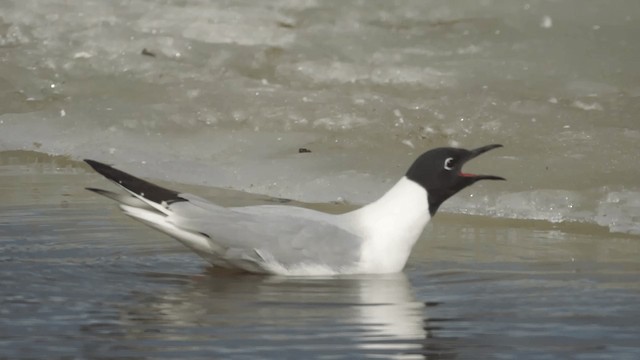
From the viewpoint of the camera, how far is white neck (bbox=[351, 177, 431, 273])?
5.70 m

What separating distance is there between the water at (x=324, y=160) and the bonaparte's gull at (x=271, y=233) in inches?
3.6

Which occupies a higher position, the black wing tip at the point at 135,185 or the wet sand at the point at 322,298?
the black wing tip at the point at 135,185

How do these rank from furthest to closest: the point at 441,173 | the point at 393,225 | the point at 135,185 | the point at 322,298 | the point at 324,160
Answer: the point at 324,160, the point at 441,173, the point at 393,225, the point at 135,185, the point at 322,298

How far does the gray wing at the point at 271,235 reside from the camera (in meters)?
5.59

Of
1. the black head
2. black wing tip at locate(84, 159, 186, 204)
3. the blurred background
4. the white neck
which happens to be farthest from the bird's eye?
black wing tip at locate(84, 159, 186, 204)

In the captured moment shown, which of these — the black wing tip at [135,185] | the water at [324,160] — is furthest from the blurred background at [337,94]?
the black wing tip at [135,185]

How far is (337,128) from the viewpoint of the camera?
800cm

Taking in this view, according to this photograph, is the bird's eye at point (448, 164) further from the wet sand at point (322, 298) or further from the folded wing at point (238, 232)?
the folded wing at point (238, 232)

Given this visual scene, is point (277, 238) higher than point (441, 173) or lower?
lower

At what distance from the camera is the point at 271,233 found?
562 centimetres

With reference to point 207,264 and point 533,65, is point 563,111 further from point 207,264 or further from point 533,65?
point 207,264

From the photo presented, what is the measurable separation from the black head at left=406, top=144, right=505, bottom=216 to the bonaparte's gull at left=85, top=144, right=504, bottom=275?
0.18 meters

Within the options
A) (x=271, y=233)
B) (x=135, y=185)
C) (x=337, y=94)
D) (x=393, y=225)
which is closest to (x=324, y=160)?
(x=337, y=94)

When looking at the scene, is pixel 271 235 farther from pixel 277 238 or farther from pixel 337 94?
pixel 337 94
